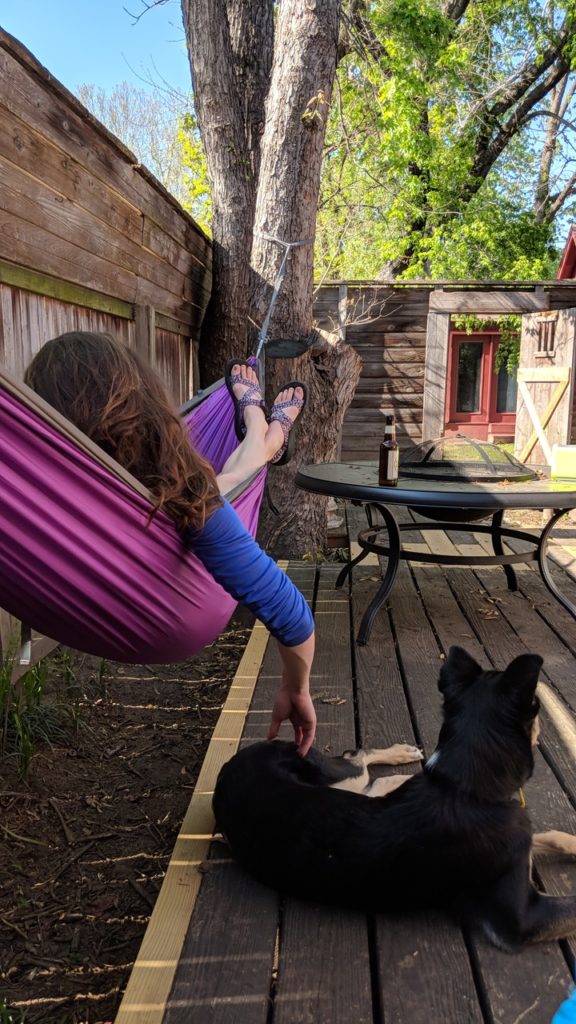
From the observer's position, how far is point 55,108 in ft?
8.88

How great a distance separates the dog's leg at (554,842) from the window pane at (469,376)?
9.54 m

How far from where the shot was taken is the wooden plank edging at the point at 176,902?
1247mm

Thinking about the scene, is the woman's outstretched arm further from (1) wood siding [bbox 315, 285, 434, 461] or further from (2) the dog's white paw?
(1) wood siding [bbox 315, 285, 434, 461]

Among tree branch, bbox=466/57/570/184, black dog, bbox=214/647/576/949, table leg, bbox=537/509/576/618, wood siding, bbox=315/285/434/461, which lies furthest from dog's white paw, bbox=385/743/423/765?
tree branch, bbox=466/57/570/184

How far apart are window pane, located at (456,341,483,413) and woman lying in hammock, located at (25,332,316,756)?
9636mm

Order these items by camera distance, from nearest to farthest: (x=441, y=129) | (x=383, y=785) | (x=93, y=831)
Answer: (x=383, y=785)
(x=93, y=831)
(x=441, y=129)

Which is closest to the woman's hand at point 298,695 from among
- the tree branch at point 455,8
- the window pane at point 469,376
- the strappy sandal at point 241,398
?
the strappy sandal at point 241,398

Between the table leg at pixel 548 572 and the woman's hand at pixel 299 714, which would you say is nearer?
the woman's hand at pixel 299 714

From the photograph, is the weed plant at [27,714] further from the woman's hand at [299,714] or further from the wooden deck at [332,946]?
the woman's hand at [299,714]

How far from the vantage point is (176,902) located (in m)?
1.50

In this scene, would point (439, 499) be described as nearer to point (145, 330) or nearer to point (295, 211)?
point (145, 330)

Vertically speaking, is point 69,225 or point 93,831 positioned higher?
point 69,225

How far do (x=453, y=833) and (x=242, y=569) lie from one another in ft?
2.03

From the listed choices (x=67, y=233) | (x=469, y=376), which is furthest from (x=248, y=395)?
(x=469, y=376)
